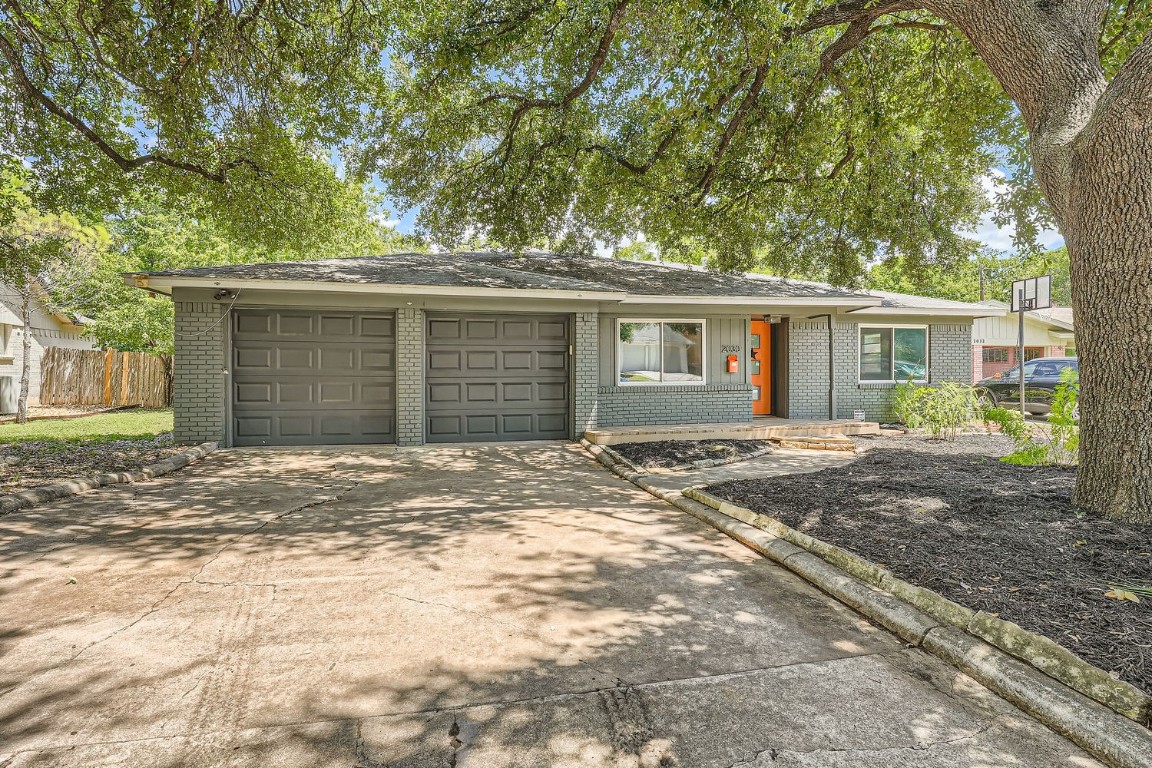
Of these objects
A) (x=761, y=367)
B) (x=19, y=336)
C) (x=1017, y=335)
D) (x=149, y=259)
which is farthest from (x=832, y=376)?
(x=19, y=336)

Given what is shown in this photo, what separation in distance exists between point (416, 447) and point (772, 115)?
A: 7326 millimetres

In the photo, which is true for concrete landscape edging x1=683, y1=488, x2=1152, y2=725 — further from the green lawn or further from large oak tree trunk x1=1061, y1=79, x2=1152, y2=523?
the green lawn

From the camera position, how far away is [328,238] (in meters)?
11.5

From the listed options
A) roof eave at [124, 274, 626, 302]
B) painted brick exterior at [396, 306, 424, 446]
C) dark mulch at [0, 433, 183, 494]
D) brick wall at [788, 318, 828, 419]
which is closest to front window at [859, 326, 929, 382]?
brick wall at [788, 318, 828, 419]

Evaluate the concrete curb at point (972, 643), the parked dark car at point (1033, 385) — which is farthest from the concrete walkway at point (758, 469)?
the parked dark car at point (1033, 385)

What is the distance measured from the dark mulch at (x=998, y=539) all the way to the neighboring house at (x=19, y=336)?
17034mm

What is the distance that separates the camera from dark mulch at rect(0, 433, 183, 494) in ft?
19.1

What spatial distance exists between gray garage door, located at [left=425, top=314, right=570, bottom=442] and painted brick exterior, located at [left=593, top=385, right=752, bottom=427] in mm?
977

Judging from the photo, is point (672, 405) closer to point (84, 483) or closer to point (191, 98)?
point (84, 483)

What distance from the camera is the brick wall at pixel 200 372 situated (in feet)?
26.5

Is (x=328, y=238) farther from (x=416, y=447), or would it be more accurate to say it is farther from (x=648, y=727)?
(x=648, y=727)

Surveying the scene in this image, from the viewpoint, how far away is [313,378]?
28.7 feet

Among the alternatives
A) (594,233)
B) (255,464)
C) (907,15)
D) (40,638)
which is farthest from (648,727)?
(594,233)

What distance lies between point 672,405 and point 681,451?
239 cm
